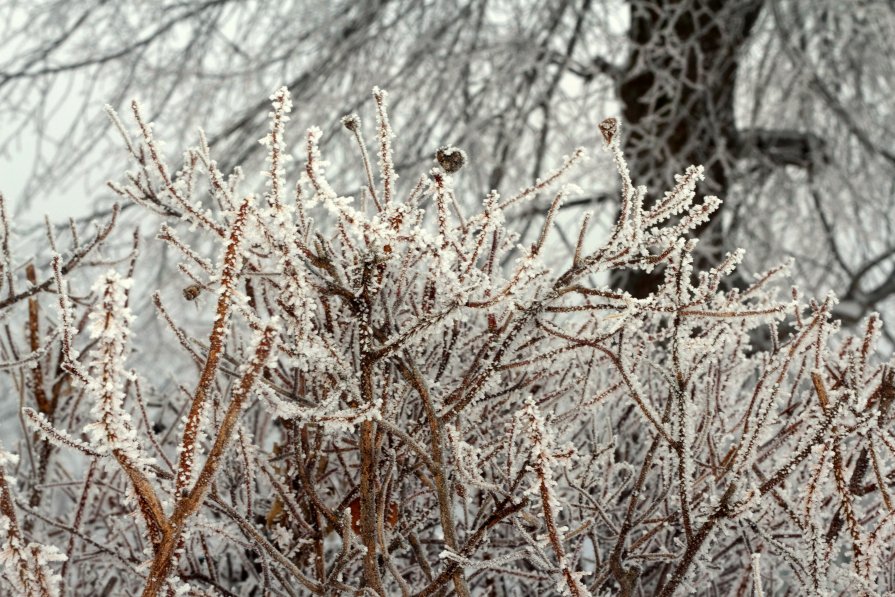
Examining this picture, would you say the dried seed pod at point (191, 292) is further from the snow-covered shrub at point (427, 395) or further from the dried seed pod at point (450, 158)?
the dried seed pod at point (450, 158)

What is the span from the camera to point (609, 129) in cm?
111

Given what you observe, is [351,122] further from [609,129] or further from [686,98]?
[686,98]

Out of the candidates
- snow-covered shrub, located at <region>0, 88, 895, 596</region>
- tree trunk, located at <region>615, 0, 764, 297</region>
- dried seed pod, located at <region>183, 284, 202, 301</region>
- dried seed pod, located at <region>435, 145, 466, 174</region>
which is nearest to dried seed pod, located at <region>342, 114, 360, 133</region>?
snow-covered shrub, located at <region>0, 88, 895, 596</region>

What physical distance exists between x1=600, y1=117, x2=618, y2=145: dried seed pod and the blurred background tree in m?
4.33

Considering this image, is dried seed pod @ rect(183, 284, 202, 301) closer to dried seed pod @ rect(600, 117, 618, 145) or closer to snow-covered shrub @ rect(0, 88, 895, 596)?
snow-covered shrub @ rect(0, 88, 895, 596)

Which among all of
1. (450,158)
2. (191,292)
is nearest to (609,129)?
(450,158)

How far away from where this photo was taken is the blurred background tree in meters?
5.55

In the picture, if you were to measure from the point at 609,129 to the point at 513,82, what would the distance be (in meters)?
4.74

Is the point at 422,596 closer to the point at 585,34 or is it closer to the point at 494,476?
the point at 494,476

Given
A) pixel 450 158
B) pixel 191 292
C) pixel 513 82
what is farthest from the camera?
pixel 513 82

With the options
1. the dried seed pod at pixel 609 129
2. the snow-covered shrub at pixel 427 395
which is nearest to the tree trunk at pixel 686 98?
the snow-covered shrub at pixel 427 395

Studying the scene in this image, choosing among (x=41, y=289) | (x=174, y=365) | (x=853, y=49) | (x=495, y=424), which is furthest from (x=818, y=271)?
(x=41, y=289)

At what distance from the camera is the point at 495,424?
1.63 metres

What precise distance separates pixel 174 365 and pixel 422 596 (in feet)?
19.7
